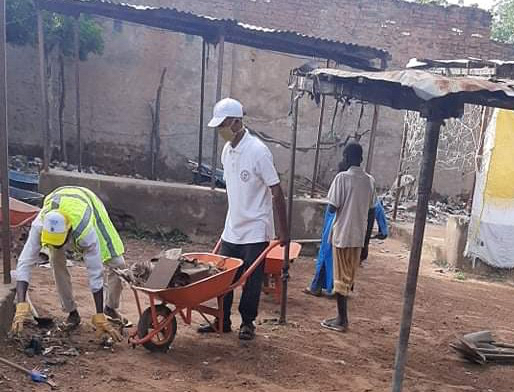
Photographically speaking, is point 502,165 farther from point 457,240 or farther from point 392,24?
point 392,24

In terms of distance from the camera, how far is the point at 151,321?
16.2 feet

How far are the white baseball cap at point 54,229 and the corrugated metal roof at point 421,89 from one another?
2.18 m

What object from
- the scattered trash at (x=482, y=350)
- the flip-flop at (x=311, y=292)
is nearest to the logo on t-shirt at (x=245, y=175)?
the scattered trash at (x=482, y=350)

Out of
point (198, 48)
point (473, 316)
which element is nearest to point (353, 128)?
point (198, 48)

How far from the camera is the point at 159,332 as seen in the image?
193 inches

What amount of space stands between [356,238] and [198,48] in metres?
9.18

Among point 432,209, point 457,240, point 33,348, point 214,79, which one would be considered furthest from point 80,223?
point 432,209

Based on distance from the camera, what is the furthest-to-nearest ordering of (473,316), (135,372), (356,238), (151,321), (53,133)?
1. (53,133)
2. (473,316)
3. (356,238)
4. (151,321)
5. (135,372)

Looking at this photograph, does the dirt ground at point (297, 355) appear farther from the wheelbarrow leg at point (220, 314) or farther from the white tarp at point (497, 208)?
the white tarp at point (497, 208)

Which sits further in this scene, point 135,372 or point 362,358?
point 362,358

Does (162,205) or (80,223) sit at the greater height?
(80,223)

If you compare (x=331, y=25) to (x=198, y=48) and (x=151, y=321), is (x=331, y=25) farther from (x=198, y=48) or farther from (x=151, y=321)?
(x=151, y=321)

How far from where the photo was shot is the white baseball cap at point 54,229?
429 centimetres

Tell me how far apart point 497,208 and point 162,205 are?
502 cm
